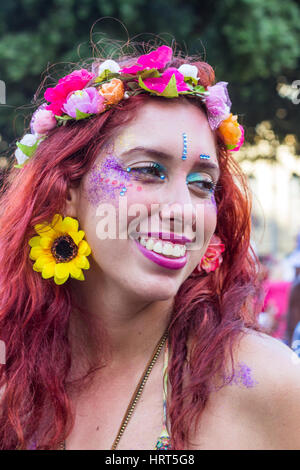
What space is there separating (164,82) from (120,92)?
0.18m

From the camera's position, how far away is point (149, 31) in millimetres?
6398

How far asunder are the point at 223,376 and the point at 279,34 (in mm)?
5437

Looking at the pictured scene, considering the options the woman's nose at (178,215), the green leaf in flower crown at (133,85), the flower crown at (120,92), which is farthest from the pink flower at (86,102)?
the woman's nose at (178,215)

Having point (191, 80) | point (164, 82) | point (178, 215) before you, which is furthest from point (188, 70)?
point (178, 215)

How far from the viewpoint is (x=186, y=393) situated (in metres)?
1.93

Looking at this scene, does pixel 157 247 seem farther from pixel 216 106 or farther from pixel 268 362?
pixel 216 106

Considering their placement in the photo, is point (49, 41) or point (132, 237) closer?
point (132, 237)

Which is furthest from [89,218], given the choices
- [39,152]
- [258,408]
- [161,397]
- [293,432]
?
[293,432]

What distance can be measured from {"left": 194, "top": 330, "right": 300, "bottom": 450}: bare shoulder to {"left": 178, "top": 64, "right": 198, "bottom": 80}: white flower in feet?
3.78

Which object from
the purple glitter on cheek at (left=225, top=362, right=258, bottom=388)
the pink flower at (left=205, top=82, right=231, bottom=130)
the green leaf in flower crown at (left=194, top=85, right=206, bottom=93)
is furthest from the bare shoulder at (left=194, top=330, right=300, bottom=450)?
the green leaf in flower crown at (left=194, top=85, right=206, bottom=93)

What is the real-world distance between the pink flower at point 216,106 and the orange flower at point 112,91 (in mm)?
359

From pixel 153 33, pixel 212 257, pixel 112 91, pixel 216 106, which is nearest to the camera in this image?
pixel 112 91
